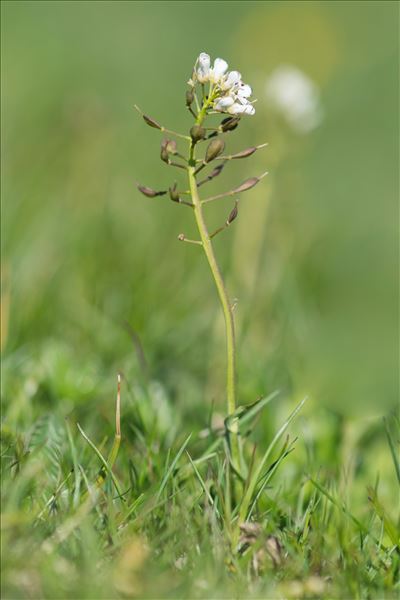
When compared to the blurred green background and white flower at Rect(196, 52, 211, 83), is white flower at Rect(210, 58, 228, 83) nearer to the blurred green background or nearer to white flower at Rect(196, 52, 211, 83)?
white flower at Rect(196, 52, 211, 83)

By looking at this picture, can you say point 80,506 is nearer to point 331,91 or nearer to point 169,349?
point 169,349

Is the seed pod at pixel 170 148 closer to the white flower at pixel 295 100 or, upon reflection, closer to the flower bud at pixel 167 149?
the flower bud at pixel 167 149

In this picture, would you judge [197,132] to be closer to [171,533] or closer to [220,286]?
[220,286]

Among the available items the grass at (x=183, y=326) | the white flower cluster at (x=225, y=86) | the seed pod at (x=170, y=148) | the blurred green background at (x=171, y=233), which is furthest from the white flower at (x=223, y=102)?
the blurred green background at (x=171, y=233)

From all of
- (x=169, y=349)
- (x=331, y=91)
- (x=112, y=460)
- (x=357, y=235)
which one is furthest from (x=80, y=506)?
(x=331, y=91)

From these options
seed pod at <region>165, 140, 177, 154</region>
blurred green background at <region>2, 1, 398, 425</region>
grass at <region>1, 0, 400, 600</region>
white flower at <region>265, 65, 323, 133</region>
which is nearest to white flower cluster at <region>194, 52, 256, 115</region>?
seed pod at <region>165, 140, 177, 154</region>

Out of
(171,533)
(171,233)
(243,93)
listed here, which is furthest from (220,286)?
(171,233)
